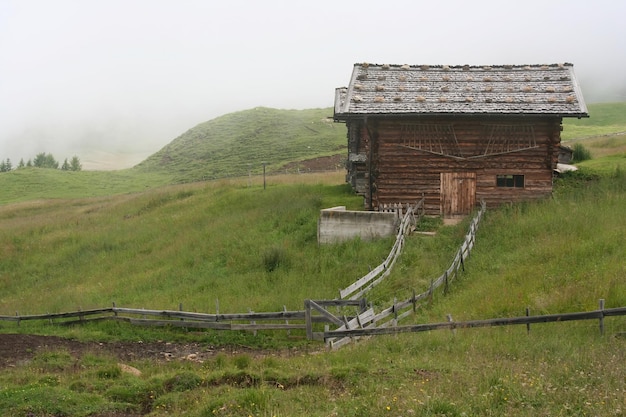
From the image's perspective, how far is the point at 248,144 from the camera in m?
92.3

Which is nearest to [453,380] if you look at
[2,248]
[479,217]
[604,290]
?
[604,290]

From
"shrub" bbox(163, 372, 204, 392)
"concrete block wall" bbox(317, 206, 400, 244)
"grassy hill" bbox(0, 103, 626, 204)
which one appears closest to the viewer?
"shrub" bbox(163, 372, 204, 392)

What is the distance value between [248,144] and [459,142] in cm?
7003

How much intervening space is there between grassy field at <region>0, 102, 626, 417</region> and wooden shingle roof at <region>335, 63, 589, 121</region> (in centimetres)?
417

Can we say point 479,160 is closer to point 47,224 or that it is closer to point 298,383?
point 298,383

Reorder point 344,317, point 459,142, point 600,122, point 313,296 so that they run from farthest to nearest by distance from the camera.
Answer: point 600,122 → point 459,142 → point 313,296 → point 344,317

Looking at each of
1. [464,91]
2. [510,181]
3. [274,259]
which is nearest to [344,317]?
[274,259]

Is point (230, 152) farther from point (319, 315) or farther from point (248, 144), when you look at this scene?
point (319, 315)

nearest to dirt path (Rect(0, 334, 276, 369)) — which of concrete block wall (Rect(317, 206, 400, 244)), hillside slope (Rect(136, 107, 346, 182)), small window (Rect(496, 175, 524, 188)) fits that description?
concrete block wall (Rect(317, 206, 400, 244))

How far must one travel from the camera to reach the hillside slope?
252 feet

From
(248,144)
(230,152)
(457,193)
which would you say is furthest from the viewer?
(248,144)

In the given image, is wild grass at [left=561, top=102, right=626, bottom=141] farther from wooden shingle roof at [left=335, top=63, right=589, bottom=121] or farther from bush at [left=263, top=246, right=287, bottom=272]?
bush at [left=263, top=246, right=287, bottom=272]

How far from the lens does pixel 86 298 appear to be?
22656 millimetres

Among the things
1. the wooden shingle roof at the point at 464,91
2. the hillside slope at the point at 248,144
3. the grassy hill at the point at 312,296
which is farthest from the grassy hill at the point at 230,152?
the grassy hill at the point at 312,296
